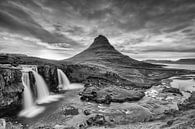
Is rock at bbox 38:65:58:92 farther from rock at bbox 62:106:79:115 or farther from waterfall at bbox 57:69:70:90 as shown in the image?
rock at bbox 62:106:79:115

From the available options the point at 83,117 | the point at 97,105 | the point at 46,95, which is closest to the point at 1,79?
the point at 46,95

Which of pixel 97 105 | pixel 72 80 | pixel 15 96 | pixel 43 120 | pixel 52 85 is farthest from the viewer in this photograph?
pixel 72 80

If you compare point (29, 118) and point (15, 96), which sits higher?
point (15, 96)

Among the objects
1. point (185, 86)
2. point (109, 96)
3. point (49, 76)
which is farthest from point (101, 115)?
point (185, 86)

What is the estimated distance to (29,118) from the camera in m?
17.7

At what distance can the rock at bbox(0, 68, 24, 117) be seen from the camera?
1831cm

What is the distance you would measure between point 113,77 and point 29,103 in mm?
36105

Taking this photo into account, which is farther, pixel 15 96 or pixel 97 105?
pixel 97 105

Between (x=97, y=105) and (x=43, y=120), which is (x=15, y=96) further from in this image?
(x=97, y=105)

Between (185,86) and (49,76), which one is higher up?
(49,76)

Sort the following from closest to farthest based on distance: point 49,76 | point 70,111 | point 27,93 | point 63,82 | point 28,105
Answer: point 70,111, point 28,105, point 27,93, point 49,76, point 63,82

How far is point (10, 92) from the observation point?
19266 millimetres

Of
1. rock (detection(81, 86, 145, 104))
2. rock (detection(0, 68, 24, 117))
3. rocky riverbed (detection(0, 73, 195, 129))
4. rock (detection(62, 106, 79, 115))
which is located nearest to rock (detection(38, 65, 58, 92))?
rock (detection(0, 68, 24, 117))

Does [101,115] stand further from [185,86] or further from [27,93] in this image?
[185,86]
